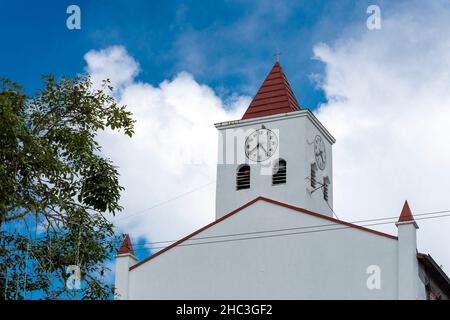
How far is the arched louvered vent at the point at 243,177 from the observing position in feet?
105

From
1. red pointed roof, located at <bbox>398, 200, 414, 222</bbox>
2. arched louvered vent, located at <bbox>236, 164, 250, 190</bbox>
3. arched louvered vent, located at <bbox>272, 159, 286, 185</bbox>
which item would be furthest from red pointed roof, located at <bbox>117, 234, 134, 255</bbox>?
red pointed roof, located at <bbox>398, 200, 414, 222</bbox>

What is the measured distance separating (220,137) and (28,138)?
73.8ft

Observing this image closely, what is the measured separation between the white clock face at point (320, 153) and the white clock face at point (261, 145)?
5.33 feet

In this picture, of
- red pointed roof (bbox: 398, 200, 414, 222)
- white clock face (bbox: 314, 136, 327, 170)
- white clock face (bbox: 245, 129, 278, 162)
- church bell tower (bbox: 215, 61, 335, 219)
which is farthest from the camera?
white clock face (bbox: 314, 136, 327, 170)

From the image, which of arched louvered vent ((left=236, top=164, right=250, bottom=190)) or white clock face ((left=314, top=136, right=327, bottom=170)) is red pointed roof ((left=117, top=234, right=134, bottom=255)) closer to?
arched louvered vent ((left=236, top=164, right=250, bottom=190))

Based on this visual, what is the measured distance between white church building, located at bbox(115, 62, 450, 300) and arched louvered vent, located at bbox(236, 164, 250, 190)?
0.12ft

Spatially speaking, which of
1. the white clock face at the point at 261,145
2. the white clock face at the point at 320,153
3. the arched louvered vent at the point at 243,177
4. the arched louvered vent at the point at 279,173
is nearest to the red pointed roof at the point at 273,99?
the white clock face at the point at 261,145

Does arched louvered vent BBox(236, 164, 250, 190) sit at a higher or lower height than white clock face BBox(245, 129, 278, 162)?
lower

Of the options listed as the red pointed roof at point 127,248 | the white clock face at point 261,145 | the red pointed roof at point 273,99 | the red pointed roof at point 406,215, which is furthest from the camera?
the red pointed roof at point 273,99

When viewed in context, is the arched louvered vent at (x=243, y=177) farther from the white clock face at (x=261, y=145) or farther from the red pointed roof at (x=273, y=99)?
the red pointed roof at (x=273, y=99)

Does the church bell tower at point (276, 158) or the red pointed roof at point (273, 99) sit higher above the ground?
the red pointed roof at point (273, 99)

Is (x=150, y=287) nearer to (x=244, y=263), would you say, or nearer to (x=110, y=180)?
(x=244, y=263)

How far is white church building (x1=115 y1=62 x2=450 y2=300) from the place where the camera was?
26.6 metres
